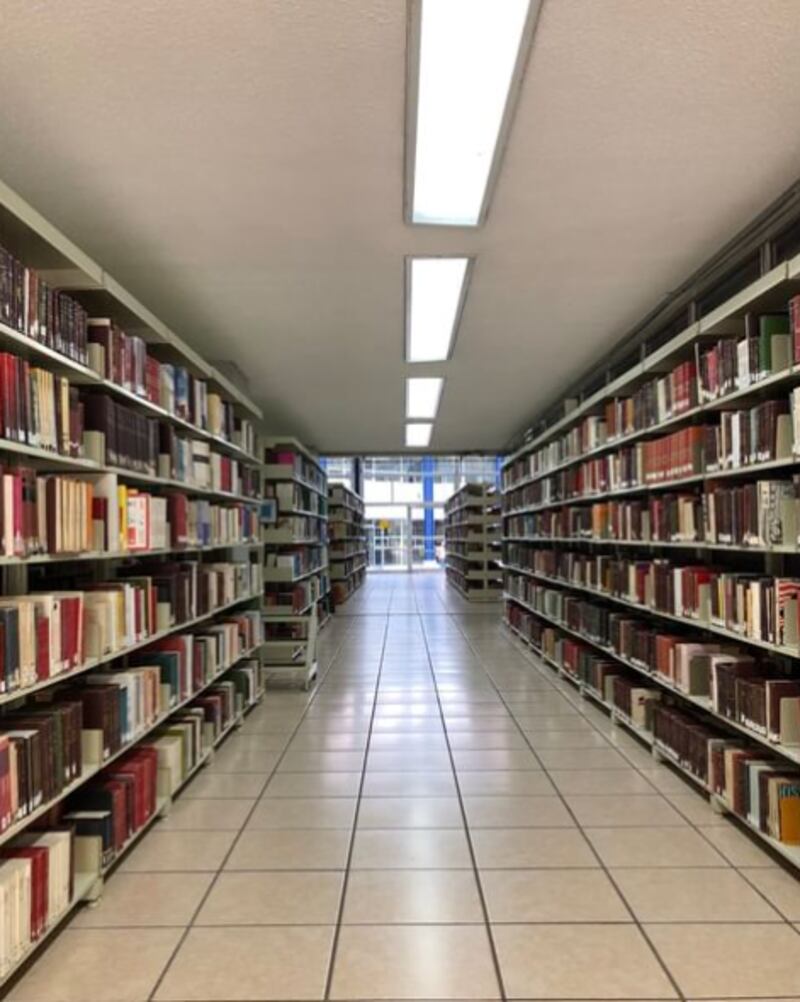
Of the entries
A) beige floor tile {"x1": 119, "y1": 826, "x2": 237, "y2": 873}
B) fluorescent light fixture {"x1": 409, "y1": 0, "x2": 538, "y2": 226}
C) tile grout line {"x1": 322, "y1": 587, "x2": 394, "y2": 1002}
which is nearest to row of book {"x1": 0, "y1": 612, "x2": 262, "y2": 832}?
beige floor tile {"x1": 119, "y1": 826, "x2": 237, "y2": 873}

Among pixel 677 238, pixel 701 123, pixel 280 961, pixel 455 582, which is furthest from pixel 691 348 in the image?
pixel 455 582

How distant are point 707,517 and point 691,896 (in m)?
1.75

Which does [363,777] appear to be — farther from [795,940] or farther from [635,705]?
[795,940]

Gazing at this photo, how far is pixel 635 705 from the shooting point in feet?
15.1

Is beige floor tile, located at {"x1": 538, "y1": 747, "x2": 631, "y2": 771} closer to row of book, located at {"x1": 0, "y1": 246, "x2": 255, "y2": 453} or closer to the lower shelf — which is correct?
the lower shelf

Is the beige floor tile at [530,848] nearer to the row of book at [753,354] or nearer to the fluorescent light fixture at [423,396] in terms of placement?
the row of book at [753,354]

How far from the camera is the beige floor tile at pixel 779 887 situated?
8.41ft

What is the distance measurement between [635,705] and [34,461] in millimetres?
3669

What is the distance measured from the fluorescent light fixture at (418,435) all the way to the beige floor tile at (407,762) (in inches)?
241

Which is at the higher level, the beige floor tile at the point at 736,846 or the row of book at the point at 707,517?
the row of book at the point at 707,517

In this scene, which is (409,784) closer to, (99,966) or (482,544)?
(99,966)

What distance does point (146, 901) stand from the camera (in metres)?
2.67

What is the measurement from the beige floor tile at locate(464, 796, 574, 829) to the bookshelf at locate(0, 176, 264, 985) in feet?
4.79

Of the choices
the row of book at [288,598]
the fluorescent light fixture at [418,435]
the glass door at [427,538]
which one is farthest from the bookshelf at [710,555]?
the glass door at [427,538]
